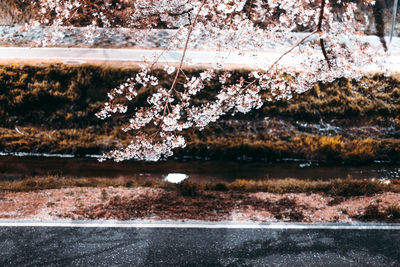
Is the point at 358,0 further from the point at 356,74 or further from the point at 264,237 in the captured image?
the point at 264,237

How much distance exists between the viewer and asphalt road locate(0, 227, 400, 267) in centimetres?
586

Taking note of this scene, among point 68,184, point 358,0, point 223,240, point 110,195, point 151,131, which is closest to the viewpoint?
point 223,240

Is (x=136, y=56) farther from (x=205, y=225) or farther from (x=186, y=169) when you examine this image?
(x=205, y=225)

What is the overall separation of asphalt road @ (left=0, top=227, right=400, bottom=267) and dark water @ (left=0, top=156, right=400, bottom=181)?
445cm

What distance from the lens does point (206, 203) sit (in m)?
7.82

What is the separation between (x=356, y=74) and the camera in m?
11.2

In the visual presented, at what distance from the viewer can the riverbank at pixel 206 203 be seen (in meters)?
7.08

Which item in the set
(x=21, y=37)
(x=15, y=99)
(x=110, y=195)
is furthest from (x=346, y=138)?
(x=21, y=37)

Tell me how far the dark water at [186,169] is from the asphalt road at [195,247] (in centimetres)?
445

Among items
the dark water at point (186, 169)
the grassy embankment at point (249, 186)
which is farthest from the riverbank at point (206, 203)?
the dark water at point (186, 169)

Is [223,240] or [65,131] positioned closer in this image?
[223,240]

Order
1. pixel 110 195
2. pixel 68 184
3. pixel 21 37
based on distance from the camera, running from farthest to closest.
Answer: pixel 21 37 < pixel 68 184 < pixel 110 195

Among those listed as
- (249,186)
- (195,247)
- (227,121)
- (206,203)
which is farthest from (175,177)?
(195,247)

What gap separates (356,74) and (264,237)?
8.01 m
